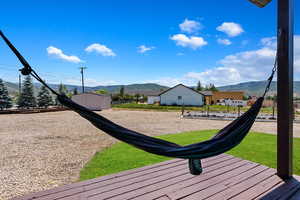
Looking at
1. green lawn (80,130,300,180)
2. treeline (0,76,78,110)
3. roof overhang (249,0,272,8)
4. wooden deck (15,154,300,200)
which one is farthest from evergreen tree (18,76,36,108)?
roof overhang (249,0,272,8)

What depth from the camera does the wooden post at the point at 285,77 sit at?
154cm

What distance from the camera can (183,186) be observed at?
1564 mm

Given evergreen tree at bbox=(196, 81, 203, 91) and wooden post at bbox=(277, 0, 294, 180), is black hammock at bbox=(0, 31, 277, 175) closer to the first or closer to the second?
wooden post at bbox=(277, 0, 294, 180)

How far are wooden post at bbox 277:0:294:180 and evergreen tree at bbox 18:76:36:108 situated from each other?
19.5 metres

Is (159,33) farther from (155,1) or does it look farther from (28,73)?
(28,73)

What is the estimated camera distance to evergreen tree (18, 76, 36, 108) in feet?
54.1

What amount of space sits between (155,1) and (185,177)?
189 inches

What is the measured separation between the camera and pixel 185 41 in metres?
9.72

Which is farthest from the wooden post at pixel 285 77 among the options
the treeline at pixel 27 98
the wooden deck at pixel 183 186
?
the treeline at pixel 27 98

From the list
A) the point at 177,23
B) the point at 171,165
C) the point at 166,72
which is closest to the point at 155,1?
the point at 177,23

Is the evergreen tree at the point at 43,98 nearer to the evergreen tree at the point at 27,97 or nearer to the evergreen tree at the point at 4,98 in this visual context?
the evergreen tree at the point at 27,97

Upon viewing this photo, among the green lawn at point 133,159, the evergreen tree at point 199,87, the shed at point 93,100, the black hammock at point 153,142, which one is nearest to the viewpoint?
the black hammock at point 153,142

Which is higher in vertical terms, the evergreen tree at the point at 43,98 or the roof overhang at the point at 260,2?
the roof overhang at the point at 260,2

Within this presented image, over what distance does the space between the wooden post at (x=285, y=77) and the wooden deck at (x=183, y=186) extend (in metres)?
0.35
